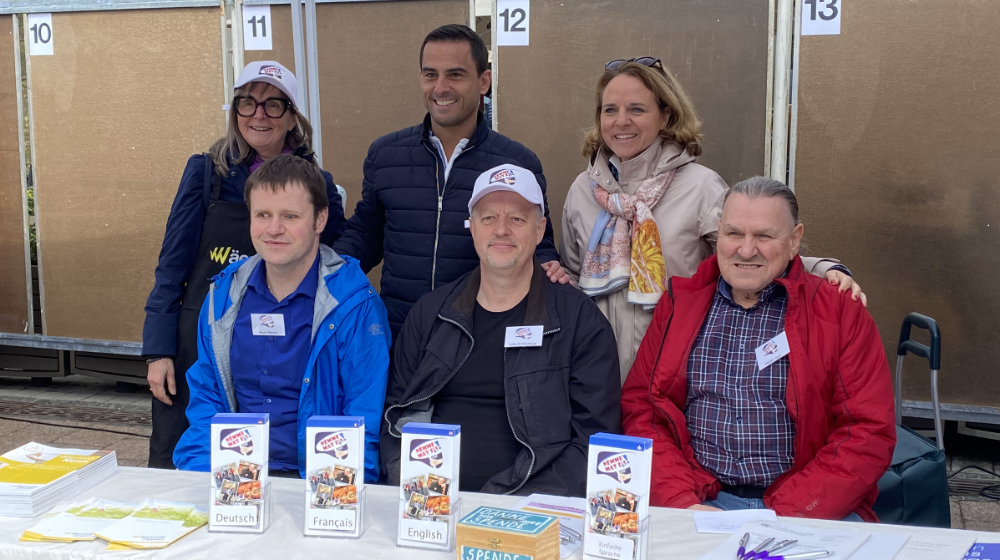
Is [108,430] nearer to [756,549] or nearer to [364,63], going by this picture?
[364,63]

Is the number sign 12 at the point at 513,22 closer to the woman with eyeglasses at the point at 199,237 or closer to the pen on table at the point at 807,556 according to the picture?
the woman with eyeglasses at the point at 199,237

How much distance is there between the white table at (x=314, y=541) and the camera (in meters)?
1.57

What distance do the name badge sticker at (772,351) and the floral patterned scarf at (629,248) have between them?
1.39ft

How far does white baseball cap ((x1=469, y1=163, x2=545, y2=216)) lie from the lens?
7.62 ft

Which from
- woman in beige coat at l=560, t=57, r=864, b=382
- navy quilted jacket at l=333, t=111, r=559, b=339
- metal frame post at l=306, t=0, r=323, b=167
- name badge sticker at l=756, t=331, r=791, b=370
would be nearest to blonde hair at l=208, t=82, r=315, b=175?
navy quilted jacket at l=333, t=111, r=559, b=339

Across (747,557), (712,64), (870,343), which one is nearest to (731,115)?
(712,64)

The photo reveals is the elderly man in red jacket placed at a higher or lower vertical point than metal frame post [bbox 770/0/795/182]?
lower

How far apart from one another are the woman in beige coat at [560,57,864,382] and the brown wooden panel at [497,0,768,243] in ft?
3.93

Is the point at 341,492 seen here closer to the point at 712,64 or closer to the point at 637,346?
the point at 637,346

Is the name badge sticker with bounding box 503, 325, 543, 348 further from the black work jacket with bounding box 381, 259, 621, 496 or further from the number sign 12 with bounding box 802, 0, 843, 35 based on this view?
the number sign 12 with bounding box 802, 0, 843, 35

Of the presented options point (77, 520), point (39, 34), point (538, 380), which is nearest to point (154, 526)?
point (77, 520)

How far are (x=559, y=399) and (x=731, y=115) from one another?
2.08 metres

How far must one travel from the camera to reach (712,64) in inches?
148

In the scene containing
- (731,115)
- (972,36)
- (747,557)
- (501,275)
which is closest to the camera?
(747,557)
